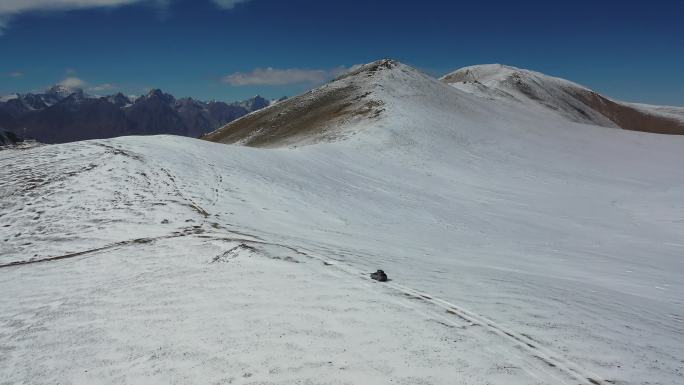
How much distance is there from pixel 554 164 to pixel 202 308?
4238 centimetres

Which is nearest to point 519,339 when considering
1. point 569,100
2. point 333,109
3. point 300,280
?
point 300,280

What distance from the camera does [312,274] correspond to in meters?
12.2

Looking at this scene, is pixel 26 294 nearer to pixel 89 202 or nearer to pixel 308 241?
pixel 89 202

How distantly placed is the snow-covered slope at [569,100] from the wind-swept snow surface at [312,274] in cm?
8500

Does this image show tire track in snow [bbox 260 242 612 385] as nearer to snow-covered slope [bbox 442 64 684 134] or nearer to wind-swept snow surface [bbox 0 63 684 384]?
wind-swept snow surface [bbox 0 63 684 384]

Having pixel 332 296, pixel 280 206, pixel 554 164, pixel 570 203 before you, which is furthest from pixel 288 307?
pixel 554 164

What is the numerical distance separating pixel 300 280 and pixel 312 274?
0.54 m

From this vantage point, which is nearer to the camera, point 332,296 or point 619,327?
point 619,327

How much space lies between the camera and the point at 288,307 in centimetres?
1020

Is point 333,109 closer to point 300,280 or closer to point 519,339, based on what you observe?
point 300,280

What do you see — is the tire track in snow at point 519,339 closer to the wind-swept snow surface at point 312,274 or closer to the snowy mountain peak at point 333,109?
the wind-swept snow surface at point 312,274

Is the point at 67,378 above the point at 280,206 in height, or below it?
below

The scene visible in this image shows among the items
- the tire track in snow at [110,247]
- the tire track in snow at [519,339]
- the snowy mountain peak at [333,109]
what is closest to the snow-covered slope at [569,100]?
the snowy mountain peak at [333,109]

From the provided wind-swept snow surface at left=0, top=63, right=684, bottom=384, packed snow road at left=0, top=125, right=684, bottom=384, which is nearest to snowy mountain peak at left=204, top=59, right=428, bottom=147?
wind-swept snow surface at left=0, top=63, right=684, bottom=384
